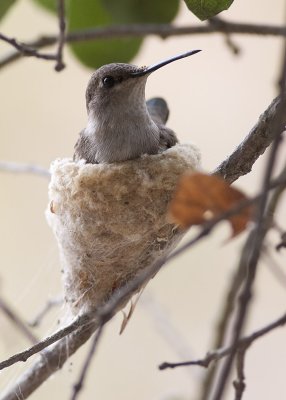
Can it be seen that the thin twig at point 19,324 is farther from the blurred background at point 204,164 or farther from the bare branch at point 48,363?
the blurred background at point 204,164

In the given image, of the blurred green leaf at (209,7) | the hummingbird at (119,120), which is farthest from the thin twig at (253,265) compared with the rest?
the hummingbird at (119,120)

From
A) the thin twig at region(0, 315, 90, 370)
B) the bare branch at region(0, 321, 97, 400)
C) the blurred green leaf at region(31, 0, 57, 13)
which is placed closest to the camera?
the thin twig at region(0, 315, 90, 370)

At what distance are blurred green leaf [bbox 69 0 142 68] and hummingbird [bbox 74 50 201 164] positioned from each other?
9 centimetres

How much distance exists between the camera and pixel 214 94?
3.44 meters

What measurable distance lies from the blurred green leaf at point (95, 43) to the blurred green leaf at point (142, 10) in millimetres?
117

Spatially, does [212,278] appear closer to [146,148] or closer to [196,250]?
[196,250]

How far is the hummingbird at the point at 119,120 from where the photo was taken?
1.54 meters

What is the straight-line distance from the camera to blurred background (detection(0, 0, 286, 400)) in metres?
3.20

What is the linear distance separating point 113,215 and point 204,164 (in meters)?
1.67

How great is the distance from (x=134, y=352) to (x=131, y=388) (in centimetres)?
17

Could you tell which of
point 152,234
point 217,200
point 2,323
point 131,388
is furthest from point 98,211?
point 131,388

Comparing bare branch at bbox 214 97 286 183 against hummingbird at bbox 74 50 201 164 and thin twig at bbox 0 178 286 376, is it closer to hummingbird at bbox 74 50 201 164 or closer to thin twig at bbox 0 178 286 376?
thin twig at bbox 0 178 286 376

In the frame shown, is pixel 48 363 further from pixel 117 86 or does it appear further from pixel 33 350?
pixel 117 86

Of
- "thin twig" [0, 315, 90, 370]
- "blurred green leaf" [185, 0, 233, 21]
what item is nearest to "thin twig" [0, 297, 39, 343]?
"thin twig" [0, 315, 90, 370]
